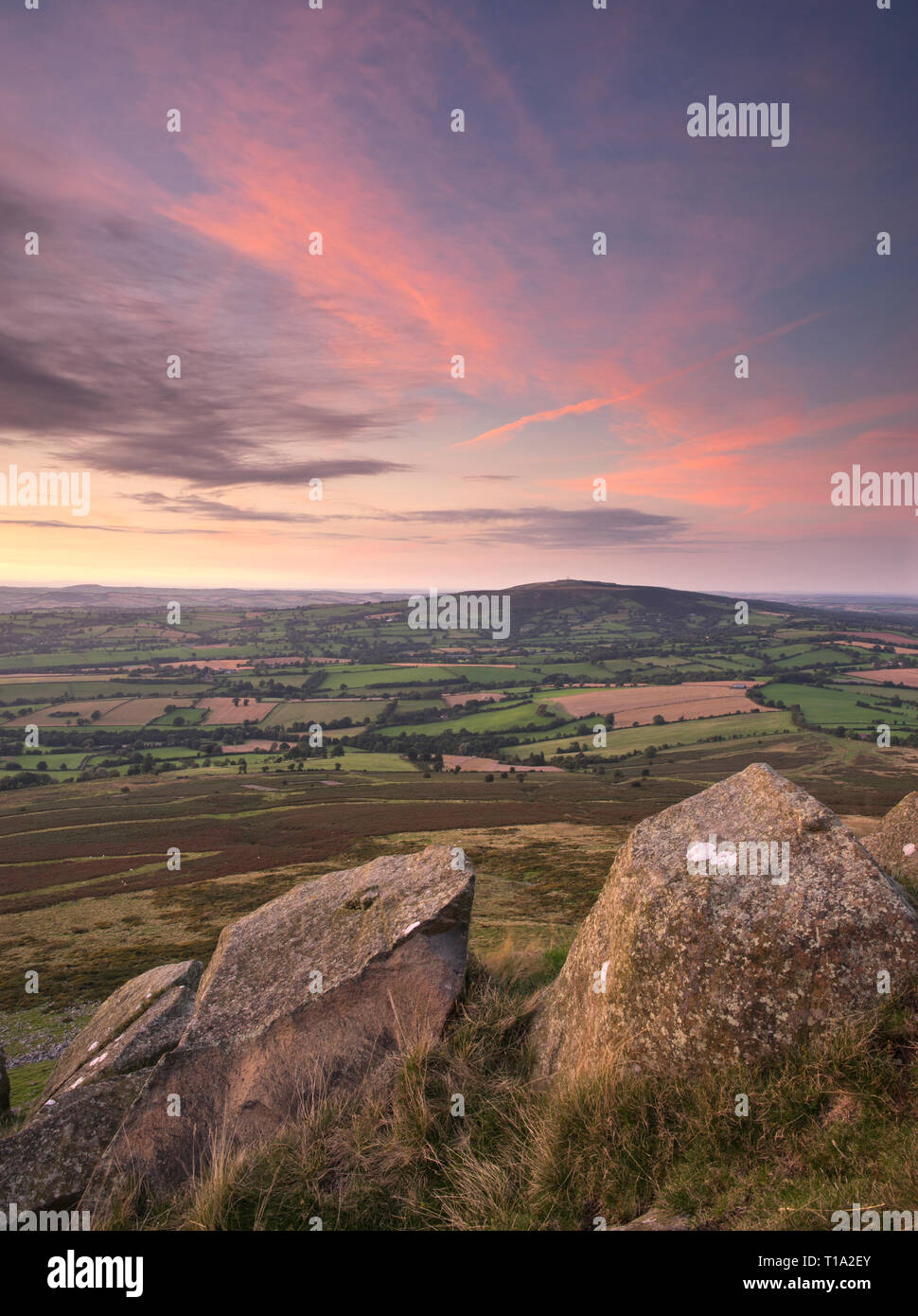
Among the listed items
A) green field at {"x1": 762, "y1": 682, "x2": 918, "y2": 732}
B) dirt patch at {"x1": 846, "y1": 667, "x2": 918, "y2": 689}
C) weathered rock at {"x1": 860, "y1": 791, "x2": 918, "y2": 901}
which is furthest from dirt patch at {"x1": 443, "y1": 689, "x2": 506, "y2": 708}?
weathered rock at {"x1": 860, "y1": 791, "x2": 918, "y2": 901}

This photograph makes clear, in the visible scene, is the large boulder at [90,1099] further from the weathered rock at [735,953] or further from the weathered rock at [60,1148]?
the weathered rock at [735,953]

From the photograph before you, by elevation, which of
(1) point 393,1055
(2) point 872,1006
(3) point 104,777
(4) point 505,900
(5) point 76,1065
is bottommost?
(3) point 104,777

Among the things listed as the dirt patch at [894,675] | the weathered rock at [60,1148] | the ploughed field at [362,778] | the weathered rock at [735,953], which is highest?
the weathered rock at [735,953]

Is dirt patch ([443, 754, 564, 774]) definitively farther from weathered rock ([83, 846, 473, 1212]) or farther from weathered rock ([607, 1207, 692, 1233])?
weathered rock ([607, 1207, 692, 1233])

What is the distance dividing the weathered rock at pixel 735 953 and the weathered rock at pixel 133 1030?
6.24 m

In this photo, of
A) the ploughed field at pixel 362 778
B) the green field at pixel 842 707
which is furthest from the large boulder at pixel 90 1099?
the green field at pixel 842 707

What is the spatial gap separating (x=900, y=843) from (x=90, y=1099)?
11989mm

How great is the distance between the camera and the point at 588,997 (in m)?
7.29

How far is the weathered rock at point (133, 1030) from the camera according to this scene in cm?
959

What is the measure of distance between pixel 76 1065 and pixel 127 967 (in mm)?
22593

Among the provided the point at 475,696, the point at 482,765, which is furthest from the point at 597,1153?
the point at 475,696

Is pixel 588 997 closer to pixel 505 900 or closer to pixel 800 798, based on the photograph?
pixel 800 798
